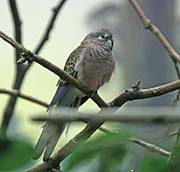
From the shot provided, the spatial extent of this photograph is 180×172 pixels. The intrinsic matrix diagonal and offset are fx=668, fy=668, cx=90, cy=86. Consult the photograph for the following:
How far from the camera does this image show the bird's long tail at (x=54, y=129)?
59cm

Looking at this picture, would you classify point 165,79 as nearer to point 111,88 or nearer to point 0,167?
point 111,88

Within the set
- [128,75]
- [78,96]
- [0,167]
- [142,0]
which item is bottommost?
[0,167]

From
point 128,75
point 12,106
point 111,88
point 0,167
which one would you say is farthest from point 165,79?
point 0,167

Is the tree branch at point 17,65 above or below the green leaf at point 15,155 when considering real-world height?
above

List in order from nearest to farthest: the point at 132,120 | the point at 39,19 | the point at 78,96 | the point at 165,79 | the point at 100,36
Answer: the point at 132,120, the point at 78,96, the point at 100,36, the point at 165,79, the point at 39,19

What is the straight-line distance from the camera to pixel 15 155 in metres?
0.25

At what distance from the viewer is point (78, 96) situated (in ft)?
2.43

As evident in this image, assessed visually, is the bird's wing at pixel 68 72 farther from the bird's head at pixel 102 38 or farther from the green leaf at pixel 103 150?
the green leaf at pixel 103 150

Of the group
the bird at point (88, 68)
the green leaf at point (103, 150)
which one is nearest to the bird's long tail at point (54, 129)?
the bird at point (88, 68)

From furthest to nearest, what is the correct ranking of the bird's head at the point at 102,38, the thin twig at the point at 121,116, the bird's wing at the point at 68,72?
the bird's head at the point at 102,38
the bird's wing at the point at 68,72
the thin twig at the point at 121,116

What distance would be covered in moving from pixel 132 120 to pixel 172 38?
0.96 metres

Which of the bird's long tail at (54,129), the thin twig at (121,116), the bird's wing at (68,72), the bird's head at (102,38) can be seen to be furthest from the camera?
the bird's head at (102,38)

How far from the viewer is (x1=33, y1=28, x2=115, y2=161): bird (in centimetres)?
74

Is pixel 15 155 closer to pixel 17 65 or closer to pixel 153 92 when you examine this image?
pixel 153 92
